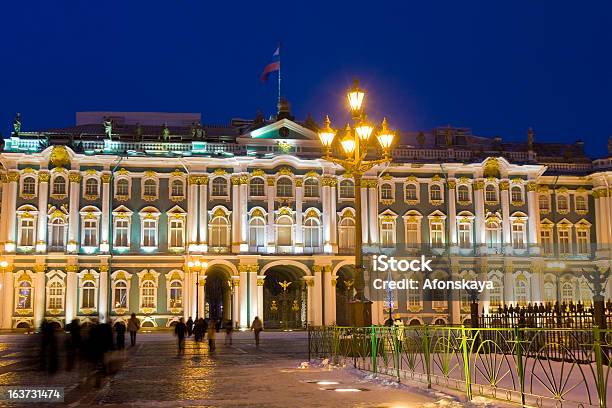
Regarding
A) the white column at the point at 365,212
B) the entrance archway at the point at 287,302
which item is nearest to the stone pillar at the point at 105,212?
the entrance archway at the point at 287,302

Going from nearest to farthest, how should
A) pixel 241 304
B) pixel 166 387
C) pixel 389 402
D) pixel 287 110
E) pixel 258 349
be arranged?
pixel 389 402 < pixel 166 387 < pixel 258 349 < pixel 241 304 < pixel 287 110

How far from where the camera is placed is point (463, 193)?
59.9 m

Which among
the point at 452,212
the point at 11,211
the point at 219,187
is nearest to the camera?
the point at 11,211

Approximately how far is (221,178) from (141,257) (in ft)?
24.4

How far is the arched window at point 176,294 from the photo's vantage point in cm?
5534

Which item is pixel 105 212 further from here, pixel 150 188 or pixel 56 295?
pixel 56 295

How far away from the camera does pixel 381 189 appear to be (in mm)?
58781

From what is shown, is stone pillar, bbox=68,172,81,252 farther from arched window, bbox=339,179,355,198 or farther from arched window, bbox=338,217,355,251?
arched window, bbox=339,179,355,198

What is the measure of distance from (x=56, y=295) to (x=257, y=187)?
14747 mm

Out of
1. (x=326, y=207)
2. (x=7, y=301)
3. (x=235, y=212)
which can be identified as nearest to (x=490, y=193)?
(x=326, y=207)

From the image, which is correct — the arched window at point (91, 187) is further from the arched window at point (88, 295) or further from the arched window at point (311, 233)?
the arched window at point (311, 233)

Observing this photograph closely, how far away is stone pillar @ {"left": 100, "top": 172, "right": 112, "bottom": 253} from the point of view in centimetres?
5497

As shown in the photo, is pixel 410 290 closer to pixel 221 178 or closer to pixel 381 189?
pixel 381 189

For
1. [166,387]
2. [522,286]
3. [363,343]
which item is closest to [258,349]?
[363,343]
